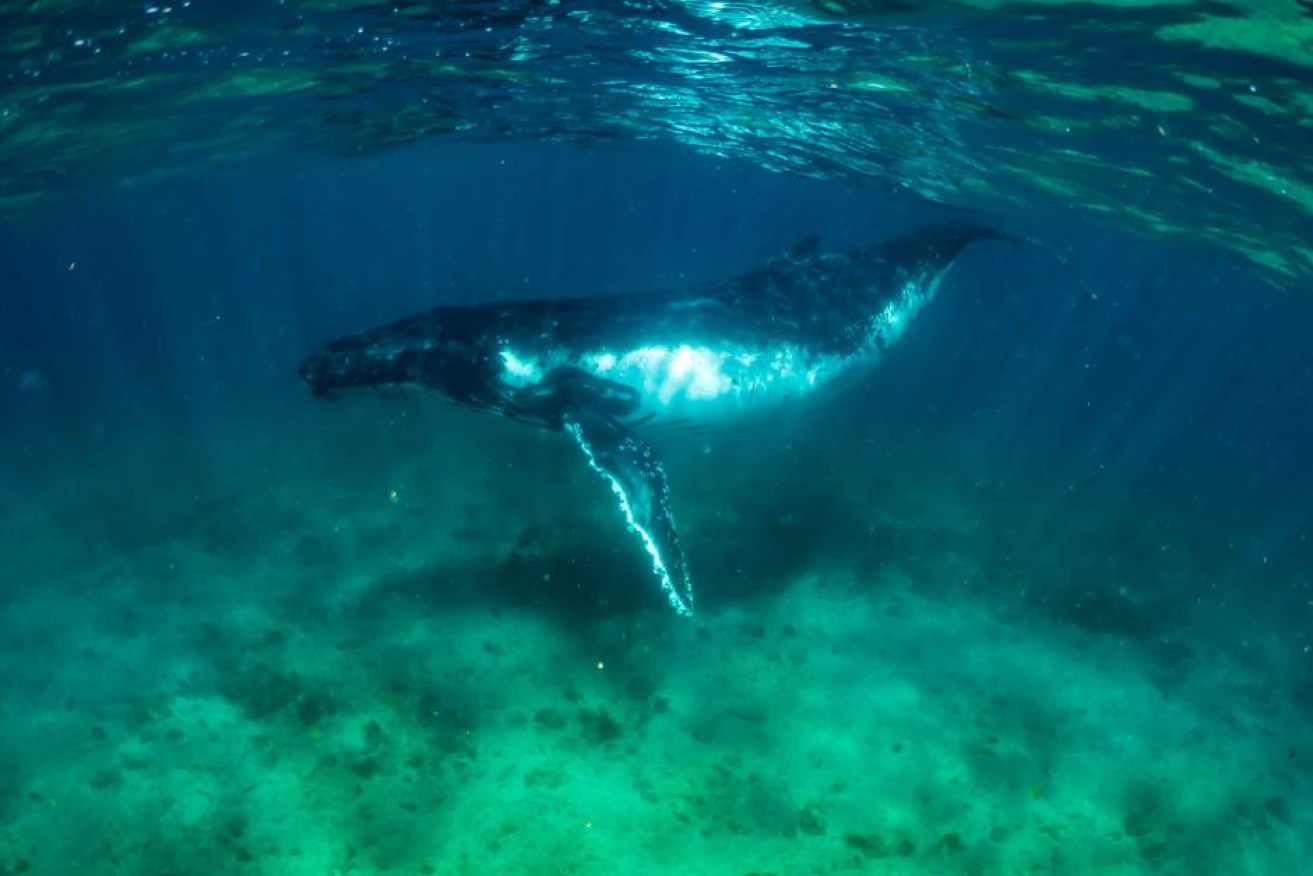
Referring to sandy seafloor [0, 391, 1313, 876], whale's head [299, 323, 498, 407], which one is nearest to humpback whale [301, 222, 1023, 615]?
whale's head [299, 323, 498, 407]

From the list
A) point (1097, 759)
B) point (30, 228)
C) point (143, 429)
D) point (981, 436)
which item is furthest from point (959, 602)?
point (30, 228)

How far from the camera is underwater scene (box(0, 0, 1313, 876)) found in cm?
879

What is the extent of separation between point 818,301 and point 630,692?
21.9 feet

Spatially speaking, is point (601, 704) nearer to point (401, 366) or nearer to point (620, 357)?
point (620, 357)

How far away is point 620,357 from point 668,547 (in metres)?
3.40

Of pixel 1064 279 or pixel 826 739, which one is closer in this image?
pixel 826 739

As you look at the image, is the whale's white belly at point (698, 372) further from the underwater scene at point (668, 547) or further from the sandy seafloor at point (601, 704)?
the sandy seafloor at point (601, 704)

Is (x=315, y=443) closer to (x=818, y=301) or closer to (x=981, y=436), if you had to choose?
(x=818, y=301)

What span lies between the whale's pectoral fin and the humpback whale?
1.0 inches

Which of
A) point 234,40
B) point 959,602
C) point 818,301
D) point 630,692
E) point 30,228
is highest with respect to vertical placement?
point 234,40

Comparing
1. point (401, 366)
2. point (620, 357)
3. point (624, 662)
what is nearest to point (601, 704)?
point (624, 662)

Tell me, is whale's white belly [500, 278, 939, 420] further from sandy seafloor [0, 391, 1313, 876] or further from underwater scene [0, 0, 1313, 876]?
sandy seafloor [0, 391, 1313, 876]

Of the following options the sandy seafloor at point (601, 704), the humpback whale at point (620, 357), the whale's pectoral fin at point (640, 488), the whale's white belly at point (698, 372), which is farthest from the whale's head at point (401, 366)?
the sandy seafloor at point (601, 704)

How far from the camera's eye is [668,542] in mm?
8797
